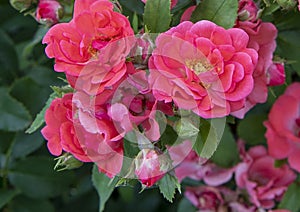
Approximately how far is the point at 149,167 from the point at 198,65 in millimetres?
147

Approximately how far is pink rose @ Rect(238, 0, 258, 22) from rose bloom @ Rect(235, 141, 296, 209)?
0.36 meters

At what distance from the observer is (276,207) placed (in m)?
1.26

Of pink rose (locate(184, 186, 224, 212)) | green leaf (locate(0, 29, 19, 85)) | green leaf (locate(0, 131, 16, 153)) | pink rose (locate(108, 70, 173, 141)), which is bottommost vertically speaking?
green leaf (locate(0, 131, 16, 153))

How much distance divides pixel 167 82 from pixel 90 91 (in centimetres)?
9

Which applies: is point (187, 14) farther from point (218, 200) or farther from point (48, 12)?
point (218, 200)

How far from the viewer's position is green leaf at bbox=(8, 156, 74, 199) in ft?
4.27

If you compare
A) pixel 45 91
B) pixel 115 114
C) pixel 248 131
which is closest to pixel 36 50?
pixel 45 91

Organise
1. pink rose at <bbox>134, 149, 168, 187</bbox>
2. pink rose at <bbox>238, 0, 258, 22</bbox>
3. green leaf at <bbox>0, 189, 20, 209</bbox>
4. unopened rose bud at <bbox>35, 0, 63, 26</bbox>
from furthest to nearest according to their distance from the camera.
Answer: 1. green leaf at <bbox>0, 189, 20, 209</bbox>
2. unopened rose bud at <bbox>35, 0, 63, 26</bbox>
3. pink rose at <bbox>238, 0, 258, 22</bbox>
4. pink rose at <bbox>134, 149, 168, 187</bbox>

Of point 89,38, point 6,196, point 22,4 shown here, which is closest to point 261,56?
point 89,38

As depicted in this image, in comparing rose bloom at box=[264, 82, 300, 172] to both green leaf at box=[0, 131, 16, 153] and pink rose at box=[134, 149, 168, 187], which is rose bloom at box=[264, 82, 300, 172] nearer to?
pink rose at box=[134, 149, 168, 187]

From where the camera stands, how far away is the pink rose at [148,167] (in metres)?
0.80

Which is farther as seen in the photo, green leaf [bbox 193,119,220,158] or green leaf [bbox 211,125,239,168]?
green leaf [bbox 211,125,239,168]

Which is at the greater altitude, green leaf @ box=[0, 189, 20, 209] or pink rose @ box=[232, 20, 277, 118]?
pink rose @ box=[232, 20, 277, 118]

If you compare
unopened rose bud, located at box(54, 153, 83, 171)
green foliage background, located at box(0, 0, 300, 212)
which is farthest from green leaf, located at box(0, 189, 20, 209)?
unopened rose bud, located at box(54, 153, 83, 171)
